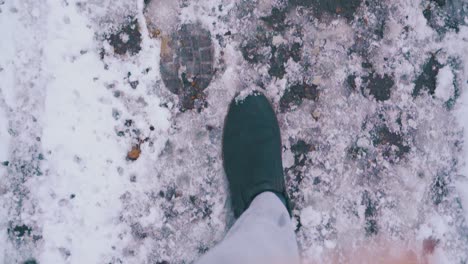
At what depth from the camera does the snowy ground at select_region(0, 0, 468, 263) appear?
157 centimetres

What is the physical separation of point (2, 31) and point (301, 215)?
1315mm

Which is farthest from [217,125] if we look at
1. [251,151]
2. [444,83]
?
[444,83]

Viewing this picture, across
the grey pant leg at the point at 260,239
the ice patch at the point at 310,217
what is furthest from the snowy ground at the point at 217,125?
the grey pant leg at the point at 260,239

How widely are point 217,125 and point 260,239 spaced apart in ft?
1.63

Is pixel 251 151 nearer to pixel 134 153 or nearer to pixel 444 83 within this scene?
pixel 134 153

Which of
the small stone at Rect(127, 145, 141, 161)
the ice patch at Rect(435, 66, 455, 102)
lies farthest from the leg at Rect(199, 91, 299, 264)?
the ice patch at Rect(435, 66, 455, 102)

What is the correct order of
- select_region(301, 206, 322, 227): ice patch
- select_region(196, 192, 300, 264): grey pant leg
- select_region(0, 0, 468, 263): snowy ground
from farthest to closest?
select_region(301, 206, 322, 227): ice patch < select_region(0, 0, 468, 263): snowy ground < select_region(196, 192, 300, 264): grey pant leg

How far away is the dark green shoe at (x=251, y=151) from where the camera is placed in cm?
158

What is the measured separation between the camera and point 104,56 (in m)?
1.60

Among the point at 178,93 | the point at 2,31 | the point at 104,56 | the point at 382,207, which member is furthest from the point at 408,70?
the point at 2,31

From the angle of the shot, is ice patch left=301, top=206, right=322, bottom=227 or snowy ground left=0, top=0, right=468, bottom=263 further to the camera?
ice patch left=301, top=206, right=322, bottom=227

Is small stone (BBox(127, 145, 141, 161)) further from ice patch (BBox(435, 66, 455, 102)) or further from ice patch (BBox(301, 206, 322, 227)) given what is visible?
ice patch (BBox(435, 66, 455, 102))

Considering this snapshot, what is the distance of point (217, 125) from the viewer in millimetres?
1661

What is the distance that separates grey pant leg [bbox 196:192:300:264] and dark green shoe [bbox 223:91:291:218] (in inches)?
2.9
